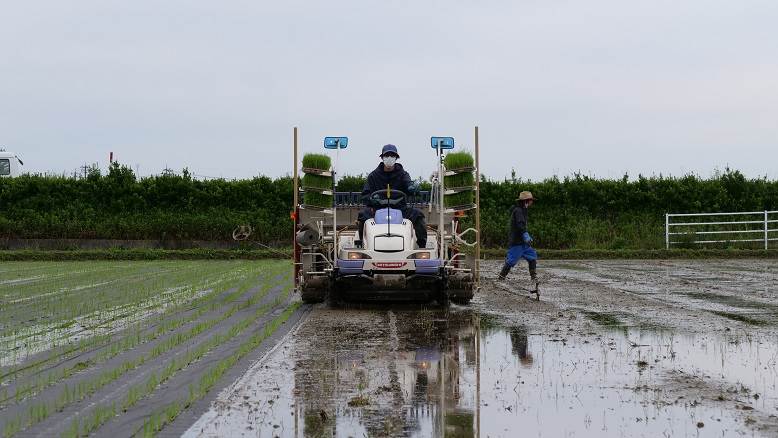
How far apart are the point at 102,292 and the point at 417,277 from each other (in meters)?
6.26

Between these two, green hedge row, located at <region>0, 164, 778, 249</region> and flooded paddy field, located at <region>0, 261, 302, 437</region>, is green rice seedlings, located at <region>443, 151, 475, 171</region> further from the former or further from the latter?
green hedge row, located at <region>0, 164, 778, 249</region>

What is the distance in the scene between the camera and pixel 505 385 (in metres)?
7.79

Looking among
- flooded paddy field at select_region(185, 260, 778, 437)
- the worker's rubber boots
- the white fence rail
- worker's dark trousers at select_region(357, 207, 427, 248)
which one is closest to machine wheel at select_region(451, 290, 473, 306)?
flooded paddy field at select_region(185, 260, 778, 437)

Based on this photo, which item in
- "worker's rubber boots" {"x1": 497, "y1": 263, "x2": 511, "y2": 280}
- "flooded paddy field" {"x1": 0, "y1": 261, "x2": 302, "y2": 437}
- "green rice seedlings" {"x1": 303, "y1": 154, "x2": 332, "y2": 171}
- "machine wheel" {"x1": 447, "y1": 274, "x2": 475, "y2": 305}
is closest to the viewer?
"flooded paddy field" {"x1": 0, "y1": 261, "x2": 302, "y2": 437}

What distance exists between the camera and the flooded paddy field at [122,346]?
679 cm

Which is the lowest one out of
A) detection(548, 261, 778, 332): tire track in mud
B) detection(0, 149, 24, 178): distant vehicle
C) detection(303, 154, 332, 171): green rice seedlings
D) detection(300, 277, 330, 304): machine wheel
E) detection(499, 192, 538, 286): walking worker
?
detection(548, 261, 778, 332): tire track in mud

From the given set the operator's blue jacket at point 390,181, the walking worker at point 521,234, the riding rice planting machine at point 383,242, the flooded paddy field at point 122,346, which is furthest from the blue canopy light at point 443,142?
the walking worker at point 521,234

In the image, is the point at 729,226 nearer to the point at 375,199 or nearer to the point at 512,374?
the point at 375,199

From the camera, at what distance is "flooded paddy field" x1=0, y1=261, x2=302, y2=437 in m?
6.79

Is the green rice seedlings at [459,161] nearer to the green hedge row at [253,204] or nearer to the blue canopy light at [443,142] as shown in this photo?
the blue canopy light at [443,142]

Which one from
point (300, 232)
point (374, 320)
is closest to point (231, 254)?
point (300, 232)

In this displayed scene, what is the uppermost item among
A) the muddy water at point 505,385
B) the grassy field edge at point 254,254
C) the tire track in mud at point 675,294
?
the grassy field edge at point 254,254

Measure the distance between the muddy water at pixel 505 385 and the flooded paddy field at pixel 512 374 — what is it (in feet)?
Result: 0.05

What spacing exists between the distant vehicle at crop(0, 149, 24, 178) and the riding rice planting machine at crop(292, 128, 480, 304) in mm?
30167
